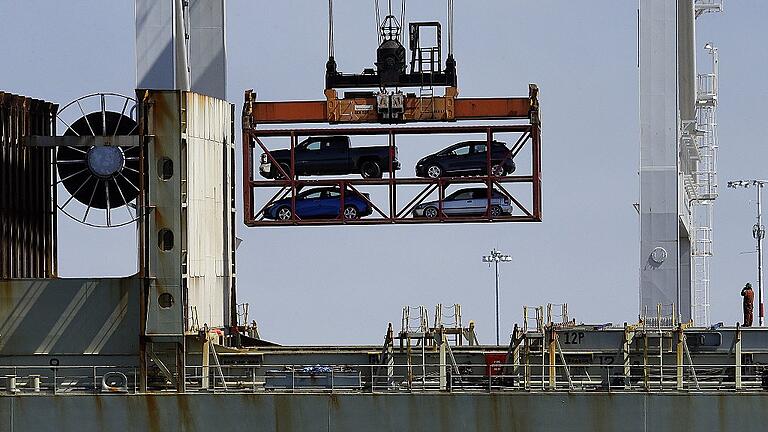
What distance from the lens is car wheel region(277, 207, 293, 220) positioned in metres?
52.5

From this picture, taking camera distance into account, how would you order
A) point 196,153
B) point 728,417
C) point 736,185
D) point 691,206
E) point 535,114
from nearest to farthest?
point 728,417
point 196,153
point 535,114
point 691,206
point 736,185

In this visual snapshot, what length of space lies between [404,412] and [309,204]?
13.5m

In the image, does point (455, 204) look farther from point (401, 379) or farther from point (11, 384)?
point (11, 384)

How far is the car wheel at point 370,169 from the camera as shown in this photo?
52.3 m

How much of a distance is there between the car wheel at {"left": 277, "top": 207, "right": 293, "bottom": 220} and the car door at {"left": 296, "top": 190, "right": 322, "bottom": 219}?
0.28 meters

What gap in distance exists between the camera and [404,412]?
3984cm

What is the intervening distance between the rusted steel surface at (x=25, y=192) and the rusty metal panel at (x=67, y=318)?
1.33m

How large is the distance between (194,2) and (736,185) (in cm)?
4132

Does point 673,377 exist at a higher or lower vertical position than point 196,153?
lower

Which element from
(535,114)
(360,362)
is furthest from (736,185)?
(360,362)

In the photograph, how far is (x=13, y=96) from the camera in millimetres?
45438

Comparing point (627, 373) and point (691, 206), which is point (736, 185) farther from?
point (627, 373)

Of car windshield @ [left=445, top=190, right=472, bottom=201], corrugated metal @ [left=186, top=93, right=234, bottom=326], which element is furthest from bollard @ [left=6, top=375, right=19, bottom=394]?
car windshield @ [left=445, top=190, right=472, bottom=201]

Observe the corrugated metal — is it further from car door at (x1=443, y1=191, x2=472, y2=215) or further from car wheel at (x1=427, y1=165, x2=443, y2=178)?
car door at (x1=443, y1=191, x2=472, y2=215)
